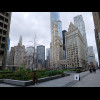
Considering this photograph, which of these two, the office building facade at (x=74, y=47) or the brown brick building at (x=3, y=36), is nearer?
the brown brick building at (x=3, y=36)

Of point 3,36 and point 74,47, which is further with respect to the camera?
point 74,47

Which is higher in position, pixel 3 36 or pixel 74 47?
pixel 74 47

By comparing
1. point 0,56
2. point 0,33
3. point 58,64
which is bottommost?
point 58,64

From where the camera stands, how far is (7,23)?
47688 millimetres

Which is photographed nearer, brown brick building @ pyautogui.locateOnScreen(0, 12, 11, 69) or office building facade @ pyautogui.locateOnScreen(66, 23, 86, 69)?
brown brick building @ pyautogui.locateOnScreen(0, 12, 11, 69)
